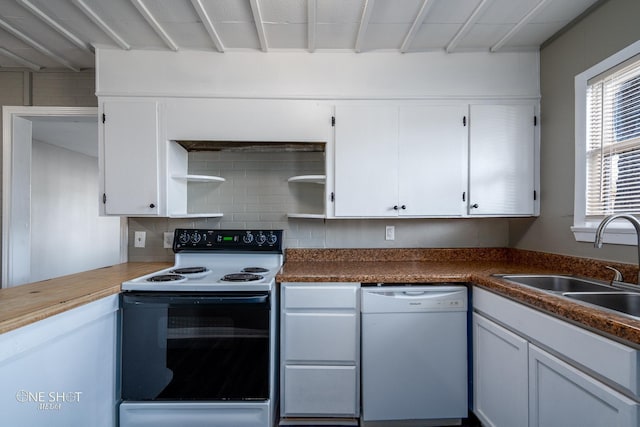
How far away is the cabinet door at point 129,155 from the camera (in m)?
1.87

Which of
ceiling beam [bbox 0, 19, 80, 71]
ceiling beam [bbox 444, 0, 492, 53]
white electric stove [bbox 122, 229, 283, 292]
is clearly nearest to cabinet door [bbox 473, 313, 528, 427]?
white electric stove [bbox 122, 229, 283, 292]

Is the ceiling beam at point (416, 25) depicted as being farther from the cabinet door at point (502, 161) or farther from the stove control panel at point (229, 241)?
the stove control panel at point (229, 241)

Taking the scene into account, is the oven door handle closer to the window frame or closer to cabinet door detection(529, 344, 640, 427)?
cabinet door detection(529, 344, 640, 427)

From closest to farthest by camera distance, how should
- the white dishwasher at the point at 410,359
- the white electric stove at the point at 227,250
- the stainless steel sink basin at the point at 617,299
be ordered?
the stainless steel sink basin at the point at 617,299 < the white dishwasher at the point at 410,359 < the white electric stove at the point at 227,250

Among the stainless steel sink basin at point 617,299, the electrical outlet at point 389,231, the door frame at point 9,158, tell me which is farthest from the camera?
the electrical outlet at point 389,231

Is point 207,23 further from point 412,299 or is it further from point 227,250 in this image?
point 412,299

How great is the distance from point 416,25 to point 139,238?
2414 millimetres

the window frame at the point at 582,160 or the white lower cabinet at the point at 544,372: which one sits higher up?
the window frame at the point at 582,160

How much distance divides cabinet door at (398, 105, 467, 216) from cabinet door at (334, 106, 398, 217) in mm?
63

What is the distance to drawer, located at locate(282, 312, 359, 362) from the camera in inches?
64.3

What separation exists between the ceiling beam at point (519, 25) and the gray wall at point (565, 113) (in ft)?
0.96

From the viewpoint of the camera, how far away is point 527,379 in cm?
124

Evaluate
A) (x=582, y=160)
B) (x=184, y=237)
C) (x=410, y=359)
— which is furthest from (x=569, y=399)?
(x=184, y=237)

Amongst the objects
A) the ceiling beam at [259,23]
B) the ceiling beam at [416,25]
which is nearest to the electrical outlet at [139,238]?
the ceiling beam at [259,23]
